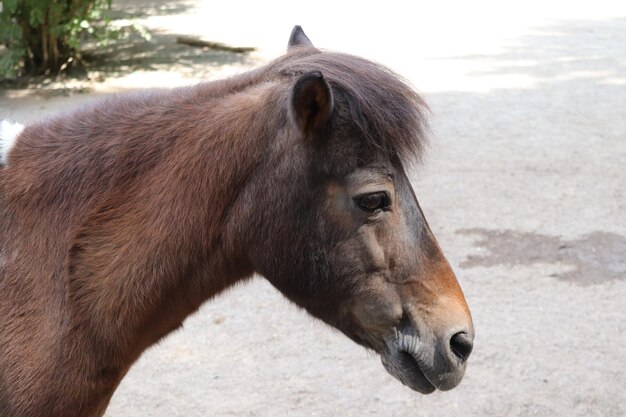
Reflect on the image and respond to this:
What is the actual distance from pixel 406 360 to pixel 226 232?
669 mm

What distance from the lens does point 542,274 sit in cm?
570

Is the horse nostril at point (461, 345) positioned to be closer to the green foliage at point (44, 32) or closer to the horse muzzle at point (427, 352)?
the horse muzzle at point (427, 352)

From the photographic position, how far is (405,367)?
2.49 metres

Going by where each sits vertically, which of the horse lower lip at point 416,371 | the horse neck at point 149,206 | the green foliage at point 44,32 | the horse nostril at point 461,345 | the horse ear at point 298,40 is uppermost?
the horse ear at point 298,40

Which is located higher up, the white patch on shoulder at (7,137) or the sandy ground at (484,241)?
the white patch on shoulder at (7,137)

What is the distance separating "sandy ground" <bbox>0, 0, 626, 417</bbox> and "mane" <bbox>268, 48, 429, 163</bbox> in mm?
877

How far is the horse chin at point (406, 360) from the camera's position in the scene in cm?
246

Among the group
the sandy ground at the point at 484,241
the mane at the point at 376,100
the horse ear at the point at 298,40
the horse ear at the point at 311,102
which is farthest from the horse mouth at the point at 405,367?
the horse ear at the point at 298,40

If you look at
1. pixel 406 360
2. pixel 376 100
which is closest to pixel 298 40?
pixel 376 100

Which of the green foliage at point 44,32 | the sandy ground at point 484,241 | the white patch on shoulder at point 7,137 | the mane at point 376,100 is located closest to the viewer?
the mane at point 376,100

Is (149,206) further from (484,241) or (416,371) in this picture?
(484,241)

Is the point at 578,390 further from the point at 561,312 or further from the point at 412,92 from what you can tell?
the point at 412,92

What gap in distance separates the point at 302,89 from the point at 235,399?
2.49 metres

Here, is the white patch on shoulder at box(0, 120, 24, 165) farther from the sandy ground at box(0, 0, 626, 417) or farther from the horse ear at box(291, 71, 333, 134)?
the sandy ground at box(0, 0, 626, 417)
